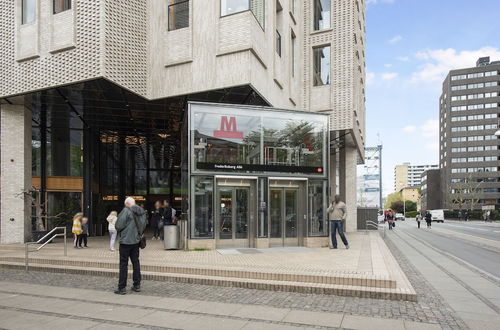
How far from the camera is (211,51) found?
14.9 m

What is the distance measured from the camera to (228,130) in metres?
13.7

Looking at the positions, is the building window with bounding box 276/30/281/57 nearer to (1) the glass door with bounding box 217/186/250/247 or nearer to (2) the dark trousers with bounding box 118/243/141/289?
(1) the glass door with bounding box 217/186/250/247

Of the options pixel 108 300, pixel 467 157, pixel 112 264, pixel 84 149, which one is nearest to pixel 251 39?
pixel 112 264

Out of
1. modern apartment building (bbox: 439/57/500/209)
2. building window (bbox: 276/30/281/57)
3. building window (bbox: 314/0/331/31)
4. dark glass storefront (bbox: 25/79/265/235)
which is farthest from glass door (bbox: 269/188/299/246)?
modern apartment building (bbox: 439/57/500/209)

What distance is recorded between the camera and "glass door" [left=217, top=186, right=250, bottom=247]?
13484 mm

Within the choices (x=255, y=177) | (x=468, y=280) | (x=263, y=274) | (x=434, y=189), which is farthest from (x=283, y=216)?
(x=434, y=189)

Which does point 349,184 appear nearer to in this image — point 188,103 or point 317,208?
point 317,208

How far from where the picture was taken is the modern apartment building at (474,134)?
351 feet

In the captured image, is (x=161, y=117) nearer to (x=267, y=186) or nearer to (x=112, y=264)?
(x=267, y=186)

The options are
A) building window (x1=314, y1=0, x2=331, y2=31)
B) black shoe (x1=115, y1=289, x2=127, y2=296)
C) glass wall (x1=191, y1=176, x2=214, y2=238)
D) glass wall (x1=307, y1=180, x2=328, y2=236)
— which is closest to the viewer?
black shoe (x1=115, y1=289, x2=127, y2=296)

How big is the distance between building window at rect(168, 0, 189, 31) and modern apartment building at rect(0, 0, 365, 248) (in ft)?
0.17

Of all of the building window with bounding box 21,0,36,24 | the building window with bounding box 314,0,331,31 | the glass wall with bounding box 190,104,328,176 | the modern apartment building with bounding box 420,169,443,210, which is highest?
the building window with bounding box 314,0,331,31

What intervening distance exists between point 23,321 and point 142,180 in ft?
99.7

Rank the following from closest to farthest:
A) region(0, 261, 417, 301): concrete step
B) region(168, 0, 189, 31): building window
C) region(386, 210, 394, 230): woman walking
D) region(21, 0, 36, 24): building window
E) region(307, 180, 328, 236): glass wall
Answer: region(0, 261, 417, 301): concrete step → region(307, 180, 328, 236): glass wall → region(168, 0, 189, 31): building window → region(21, 0, 36, 24): building window → region(386, 210, 394, 230): woman walking
